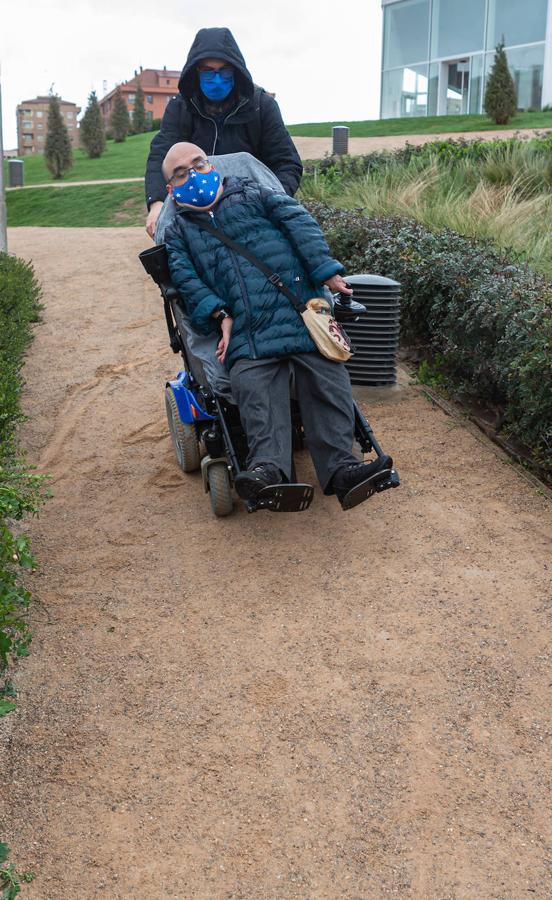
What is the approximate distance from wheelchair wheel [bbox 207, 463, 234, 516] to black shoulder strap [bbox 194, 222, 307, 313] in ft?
2.81

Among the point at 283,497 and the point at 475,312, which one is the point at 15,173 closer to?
the point at 475,312

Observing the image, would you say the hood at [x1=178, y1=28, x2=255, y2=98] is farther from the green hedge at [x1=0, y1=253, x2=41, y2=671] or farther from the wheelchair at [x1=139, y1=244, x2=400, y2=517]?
the green hedge at [x1=0, y1=253, x2=41, y2=671]

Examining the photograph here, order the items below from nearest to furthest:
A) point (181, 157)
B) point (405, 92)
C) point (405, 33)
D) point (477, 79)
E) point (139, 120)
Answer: point (181, 157)
point (477, 79)
point (405, 33)
point (405, 92)
point (139, 120)

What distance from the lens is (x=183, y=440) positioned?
16.1ft

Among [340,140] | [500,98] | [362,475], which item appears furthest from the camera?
[500,98]

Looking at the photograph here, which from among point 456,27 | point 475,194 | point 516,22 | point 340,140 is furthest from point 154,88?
point 475,194

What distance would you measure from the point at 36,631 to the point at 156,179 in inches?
100

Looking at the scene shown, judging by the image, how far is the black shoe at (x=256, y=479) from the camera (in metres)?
3.79

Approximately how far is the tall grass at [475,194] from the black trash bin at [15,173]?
41.8ft

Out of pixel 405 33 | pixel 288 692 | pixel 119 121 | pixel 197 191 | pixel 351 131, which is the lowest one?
pixel 288 692

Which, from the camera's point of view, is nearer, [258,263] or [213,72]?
[258,263]

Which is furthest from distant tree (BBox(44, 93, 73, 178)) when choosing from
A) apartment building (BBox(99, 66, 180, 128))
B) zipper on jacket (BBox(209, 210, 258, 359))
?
apartment building (BBox(99, 66, 180, 128))

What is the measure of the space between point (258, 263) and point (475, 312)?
169cm

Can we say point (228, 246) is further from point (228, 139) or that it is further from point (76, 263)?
point (76, 263)
